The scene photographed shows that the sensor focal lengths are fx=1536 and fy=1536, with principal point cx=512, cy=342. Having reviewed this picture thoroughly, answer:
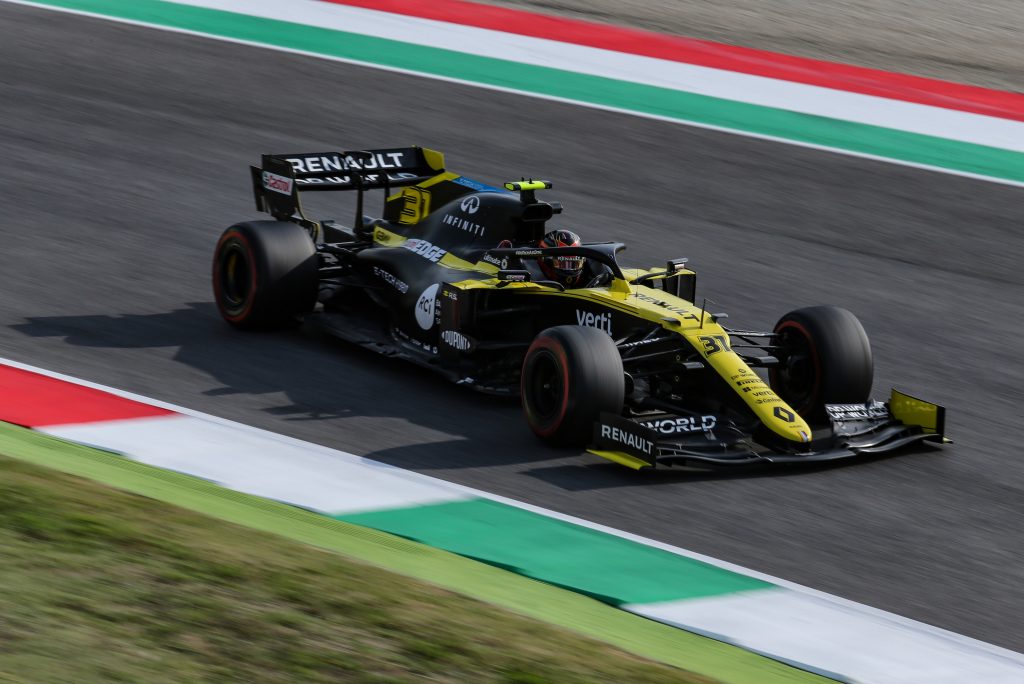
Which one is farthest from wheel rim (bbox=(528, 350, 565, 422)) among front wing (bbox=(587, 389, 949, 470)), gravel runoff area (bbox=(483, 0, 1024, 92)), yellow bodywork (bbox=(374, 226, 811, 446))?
gravel runoff area (bbox=(483, 0, 1024, 92))

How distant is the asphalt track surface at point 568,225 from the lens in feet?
27.3

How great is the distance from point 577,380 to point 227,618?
3310mm

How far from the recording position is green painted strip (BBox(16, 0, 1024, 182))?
16578 millimetres

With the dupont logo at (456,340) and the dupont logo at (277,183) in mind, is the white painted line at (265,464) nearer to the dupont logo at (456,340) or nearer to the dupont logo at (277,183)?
the dupont logo at (456,340)

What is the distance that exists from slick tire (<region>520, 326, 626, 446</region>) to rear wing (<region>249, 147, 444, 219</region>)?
3.31 meters

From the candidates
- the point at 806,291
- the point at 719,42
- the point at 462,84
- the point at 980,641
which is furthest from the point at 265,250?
the point at 719,42

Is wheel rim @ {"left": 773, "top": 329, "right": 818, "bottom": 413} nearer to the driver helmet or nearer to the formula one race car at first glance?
the formula one race car

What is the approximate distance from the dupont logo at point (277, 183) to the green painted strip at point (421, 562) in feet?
11.4

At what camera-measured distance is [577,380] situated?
8.84 meters

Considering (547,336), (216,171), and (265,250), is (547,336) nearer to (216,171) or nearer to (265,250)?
(265,250)

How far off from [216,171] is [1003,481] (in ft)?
29.4

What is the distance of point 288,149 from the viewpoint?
16.0 m

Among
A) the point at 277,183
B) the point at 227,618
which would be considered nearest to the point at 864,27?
the point at 277,183

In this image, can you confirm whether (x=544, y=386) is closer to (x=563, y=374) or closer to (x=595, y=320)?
(x=563, y=374)
